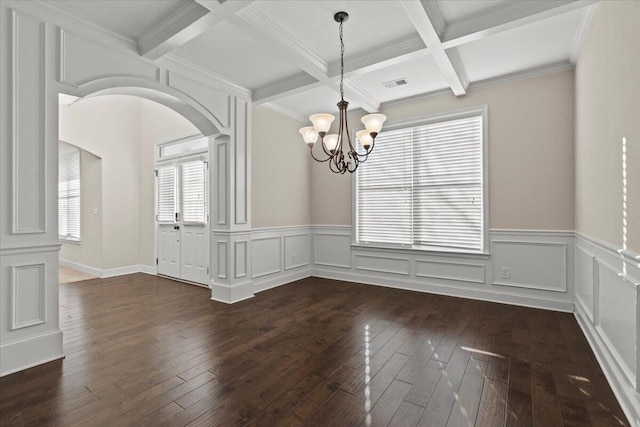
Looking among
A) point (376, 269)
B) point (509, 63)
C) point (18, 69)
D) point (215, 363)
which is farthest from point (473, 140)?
point (18, 69)

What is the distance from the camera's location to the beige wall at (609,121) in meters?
1.87

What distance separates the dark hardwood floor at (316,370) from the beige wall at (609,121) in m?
1.08

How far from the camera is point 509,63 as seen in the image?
3691mm

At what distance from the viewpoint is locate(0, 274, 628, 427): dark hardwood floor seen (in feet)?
6.15

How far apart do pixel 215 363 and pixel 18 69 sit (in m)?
2.73

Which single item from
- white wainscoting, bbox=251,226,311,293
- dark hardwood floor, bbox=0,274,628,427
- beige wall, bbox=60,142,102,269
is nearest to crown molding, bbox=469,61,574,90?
dark hardwood floor, bbox=0,274,628,427

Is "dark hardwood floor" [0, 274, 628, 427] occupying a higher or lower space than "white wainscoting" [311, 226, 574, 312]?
lower

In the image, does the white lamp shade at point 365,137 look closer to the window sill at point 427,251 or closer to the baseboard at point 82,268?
the window sill at point 427,251

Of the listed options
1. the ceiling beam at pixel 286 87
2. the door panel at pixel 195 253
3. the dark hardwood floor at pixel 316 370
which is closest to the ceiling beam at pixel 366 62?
the ceiling beam at pixel 286 87

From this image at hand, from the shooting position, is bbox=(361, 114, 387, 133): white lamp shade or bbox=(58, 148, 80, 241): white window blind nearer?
bbox=(361, 114, 387, 133): white lamp shade

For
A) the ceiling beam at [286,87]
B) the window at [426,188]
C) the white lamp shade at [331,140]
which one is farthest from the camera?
the window at [426,188]

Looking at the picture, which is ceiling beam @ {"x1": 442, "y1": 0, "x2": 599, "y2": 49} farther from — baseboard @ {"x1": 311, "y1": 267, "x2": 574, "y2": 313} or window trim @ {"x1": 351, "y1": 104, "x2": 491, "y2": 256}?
baseboard @ {"x1": 311, "y1": 267, "x2": 574, "y2": 313}

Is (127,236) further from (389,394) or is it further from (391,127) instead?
(389,394)

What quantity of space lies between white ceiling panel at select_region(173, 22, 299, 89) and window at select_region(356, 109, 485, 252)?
2.05 m
